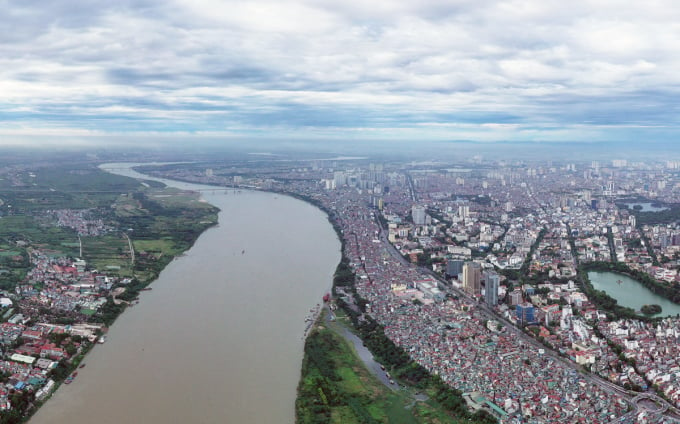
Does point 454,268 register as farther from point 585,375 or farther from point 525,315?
Result: point 585,375

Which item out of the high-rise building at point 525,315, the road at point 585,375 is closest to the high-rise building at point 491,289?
the road at point 585,375

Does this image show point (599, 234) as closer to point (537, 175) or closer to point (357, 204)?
point (357, 204)

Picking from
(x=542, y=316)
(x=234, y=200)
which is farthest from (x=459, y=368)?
(x=234, y=200)

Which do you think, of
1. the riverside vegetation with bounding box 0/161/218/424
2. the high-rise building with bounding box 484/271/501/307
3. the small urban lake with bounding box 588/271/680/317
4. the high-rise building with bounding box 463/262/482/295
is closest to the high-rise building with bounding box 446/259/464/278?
the high-rise building with bounding box 463/262/482/295

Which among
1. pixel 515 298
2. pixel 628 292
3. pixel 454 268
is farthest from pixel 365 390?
pixel 628 292

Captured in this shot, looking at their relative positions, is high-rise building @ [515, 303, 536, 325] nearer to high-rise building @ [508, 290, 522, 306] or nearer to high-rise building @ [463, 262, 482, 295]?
high-rise building @ [508, 290, 522, 306]

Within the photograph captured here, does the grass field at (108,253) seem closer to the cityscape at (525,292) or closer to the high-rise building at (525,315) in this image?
the cityscape at (525,292)
